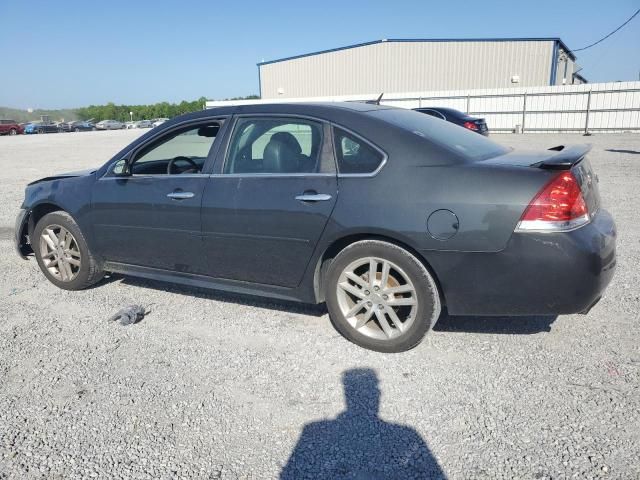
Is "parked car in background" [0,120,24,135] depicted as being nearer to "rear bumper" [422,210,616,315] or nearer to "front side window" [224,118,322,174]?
"front side window" [224,118,322,174]

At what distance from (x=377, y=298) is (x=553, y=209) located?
46.1 inches

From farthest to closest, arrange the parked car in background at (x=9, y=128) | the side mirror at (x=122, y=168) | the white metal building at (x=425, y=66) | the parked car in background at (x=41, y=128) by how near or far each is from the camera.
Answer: the parked car in background at (x=41, y=128) → the parked car in background at (x=9, y=128) → the white metal building at (x=425, y=66) → the side mirror at (x=122, y=168)

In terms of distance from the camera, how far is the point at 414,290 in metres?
3.34

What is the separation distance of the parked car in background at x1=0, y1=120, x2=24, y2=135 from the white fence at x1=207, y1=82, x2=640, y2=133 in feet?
110

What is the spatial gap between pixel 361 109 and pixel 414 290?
138 centimetres

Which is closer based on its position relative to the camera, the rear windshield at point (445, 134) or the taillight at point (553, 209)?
the taillight at point (553, 209)

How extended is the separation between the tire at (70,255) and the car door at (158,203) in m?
0.21

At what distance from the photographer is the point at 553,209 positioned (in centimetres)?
302

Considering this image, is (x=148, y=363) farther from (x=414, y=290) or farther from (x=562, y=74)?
(x=562, y=74)

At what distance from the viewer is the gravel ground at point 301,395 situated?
8.11 feet

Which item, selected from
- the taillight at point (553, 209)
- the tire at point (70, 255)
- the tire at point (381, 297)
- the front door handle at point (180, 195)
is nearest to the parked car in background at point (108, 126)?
the tire at point (70, 255)

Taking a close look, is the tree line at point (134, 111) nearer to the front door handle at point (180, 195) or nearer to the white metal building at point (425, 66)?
the white metal building at point (425, 66)

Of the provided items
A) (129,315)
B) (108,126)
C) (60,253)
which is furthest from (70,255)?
(108,126)

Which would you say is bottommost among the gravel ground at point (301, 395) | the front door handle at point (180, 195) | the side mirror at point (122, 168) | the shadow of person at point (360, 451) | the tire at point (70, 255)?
the shadow of person at point (360, 451)
